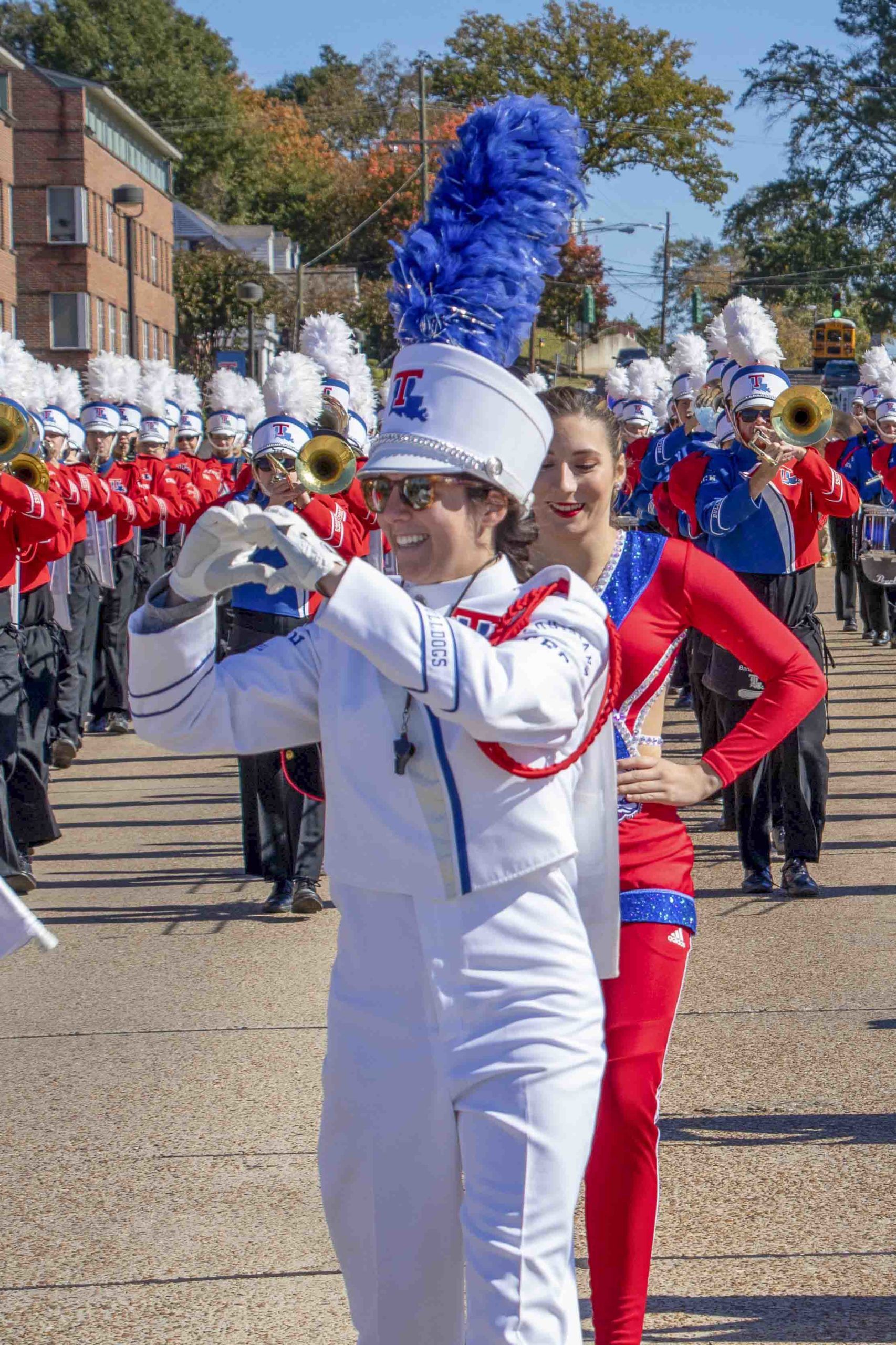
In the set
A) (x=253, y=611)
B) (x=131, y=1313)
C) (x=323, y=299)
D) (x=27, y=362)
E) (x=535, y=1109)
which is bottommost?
(x=131, y=1313)

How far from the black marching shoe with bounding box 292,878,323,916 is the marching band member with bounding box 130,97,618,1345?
5.55m

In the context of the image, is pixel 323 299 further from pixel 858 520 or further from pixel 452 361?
pixel 452 361

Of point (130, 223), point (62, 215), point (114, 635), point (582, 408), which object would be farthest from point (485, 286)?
point (62, 215)

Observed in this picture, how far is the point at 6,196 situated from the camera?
165 ft

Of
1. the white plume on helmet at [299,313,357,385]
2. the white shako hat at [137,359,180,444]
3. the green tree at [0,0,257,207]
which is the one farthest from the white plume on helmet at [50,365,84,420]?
the green tree at [0,0,257,207]

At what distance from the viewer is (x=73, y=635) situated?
536 inches

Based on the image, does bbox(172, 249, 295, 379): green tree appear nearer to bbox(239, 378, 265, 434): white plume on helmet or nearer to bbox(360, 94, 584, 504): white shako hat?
bbox(239, 378, 265, 434): white plume on helmet

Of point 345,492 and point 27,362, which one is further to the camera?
point 27,362

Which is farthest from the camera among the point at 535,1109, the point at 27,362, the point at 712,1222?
Answer: the point at 27,362

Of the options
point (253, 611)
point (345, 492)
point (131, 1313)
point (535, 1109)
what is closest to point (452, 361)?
point (535, 1109)

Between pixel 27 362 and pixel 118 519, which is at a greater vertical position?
pixel 27 362

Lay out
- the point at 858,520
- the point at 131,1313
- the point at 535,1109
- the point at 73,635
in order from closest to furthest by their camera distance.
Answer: the point at 535,1109
the point at 131,1313
the point at 73,635
the point at 858,520

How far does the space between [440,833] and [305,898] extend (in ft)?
19.1

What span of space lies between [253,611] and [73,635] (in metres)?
5.15
